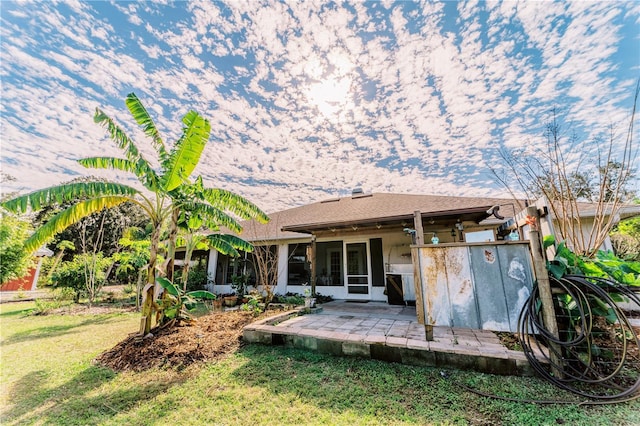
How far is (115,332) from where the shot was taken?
6.37m

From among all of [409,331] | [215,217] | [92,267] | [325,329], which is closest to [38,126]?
[92,267]

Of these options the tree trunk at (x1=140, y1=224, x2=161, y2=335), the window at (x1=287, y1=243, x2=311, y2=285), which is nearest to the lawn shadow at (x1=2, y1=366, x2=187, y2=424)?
the tree trunk at (x1=140, y1=224, x2=161, y2=335)

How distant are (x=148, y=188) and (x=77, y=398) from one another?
379 centimetres

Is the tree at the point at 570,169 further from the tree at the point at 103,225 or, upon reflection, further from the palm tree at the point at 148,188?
the tree at the point at 103,225

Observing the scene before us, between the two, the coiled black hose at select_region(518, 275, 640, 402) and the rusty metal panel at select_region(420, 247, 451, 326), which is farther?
the rusty metal panel at select_region(420, 247, 451, 326)

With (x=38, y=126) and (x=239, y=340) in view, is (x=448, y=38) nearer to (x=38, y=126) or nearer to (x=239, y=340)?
(x=239, y=340)

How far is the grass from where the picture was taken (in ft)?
8.46

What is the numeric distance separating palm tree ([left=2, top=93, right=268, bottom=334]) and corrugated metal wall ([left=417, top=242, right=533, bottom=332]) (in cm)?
523

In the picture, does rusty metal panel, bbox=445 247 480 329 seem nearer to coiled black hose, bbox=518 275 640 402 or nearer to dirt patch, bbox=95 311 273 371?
coiled black hose, bbox=518 275 640 402

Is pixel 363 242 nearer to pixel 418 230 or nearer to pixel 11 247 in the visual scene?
pixel 418 230

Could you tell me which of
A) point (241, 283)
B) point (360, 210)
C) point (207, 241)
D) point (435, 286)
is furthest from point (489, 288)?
point (241, 283)

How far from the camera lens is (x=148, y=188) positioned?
210 inches

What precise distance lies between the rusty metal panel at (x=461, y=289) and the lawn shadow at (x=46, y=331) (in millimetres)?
9832

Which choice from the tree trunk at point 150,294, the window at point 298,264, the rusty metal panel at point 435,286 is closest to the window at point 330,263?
the window at point 298,264
